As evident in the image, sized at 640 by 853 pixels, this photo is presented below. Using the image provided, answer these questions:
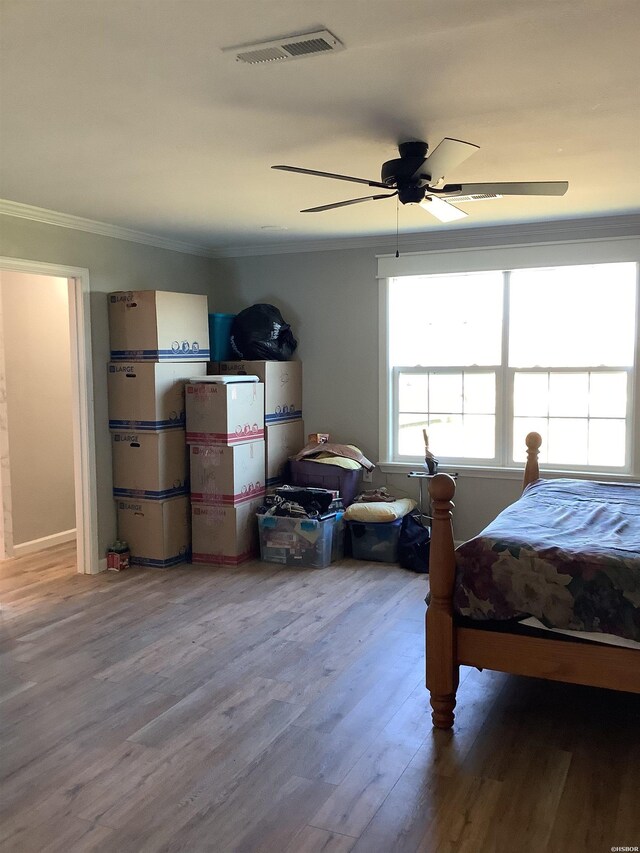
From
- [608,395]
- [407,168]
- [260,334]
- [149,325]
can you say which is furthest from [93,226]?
[608,395]

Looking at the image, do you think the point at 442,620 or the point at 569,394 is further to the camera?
the point at 569,394

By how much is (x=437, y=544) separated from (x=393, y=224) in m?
2.94

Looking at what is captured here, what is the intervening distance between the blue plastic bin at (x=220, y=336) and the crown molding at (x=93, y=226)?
A: 64 centimetres

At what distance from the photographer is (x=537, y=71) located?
2393 mm

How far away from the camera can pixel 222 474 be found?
16.7ft

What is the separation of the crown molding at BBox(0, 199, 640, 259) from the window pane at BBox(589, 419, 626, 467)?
1312 mm

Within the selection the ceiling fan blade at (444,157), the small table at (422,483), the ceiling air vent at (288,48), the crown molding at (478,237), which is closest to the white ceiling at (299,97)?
the ceiling air vent at (288,48)

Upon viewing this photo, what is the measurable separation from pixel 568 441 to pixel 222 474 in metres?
2.53

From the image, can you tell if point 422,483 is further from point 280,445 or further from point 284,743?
point 284,743

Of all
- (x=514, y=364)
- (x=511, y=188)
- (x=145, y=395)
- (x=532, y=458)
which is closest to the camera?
(x=511, y=188)

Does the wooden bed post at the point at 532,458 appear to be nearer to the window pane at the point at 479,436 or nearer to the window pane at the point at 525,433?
the window pane at the point at 525,433

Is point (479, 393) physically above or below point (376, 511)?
above

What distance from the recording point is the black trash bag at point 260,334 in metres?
5.67

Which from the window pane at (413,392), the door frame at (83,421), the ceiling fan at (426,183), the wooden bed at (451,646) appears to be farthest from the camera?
the window pane at (413,392)
